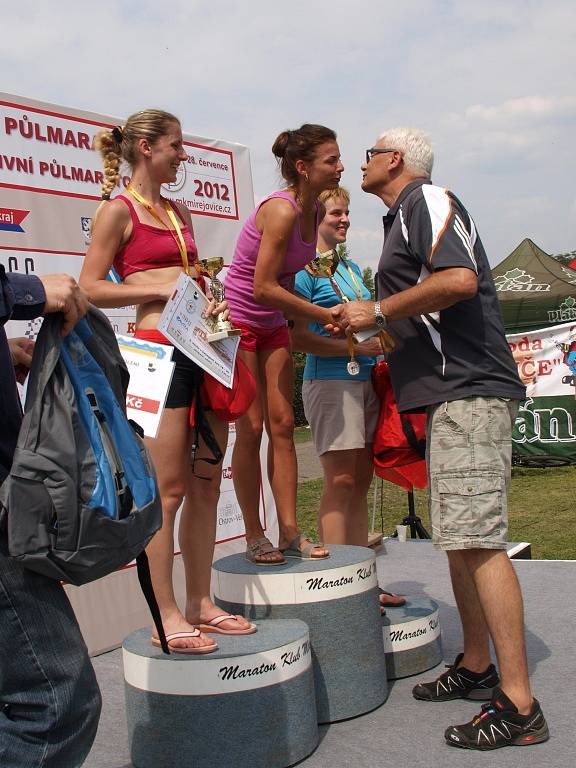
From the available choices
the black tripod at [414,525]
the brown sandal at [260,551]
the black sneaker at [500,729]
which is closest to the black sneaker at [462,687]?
the black sneaker at [500,729]

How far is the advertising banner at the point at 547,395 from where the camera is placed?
11.3 meters

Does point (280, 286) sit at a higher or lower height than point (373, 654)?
higher

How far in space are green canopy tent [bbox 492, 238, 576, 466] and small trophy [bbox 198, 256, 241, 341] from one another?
867 cm

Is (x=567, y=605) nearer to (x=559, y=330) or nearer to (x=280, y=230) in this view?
(x=280, y=230)

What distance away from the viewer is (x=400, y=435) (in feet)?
12.3

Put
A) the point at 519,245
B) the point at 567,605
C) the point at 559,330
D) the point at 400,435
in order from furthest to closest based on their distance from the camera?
the point at 519,245 < the point at 559,330 < the point at 567,605 < the point at 400,435

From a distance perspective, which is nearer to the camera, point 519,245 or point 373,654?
point 373,654

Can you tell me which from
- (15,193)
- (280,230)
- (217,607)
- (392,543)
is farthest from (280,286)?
(392,543)

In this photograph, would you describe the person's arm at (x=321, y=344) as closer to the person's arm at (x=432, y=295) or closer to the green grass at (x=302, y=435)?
the person's arm at (x=432, y=295)

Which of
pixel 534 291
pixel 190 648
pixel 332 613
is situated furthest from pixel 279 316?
pixel 534 291

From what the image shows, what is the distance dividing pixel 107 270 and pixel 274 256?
64cm

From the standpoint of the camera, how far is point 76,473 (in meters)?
1.84

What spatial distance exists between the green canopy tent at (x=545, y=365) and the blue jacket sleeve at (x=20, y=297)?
995cm

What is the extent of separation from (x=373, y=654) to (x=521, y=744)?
61 cm
